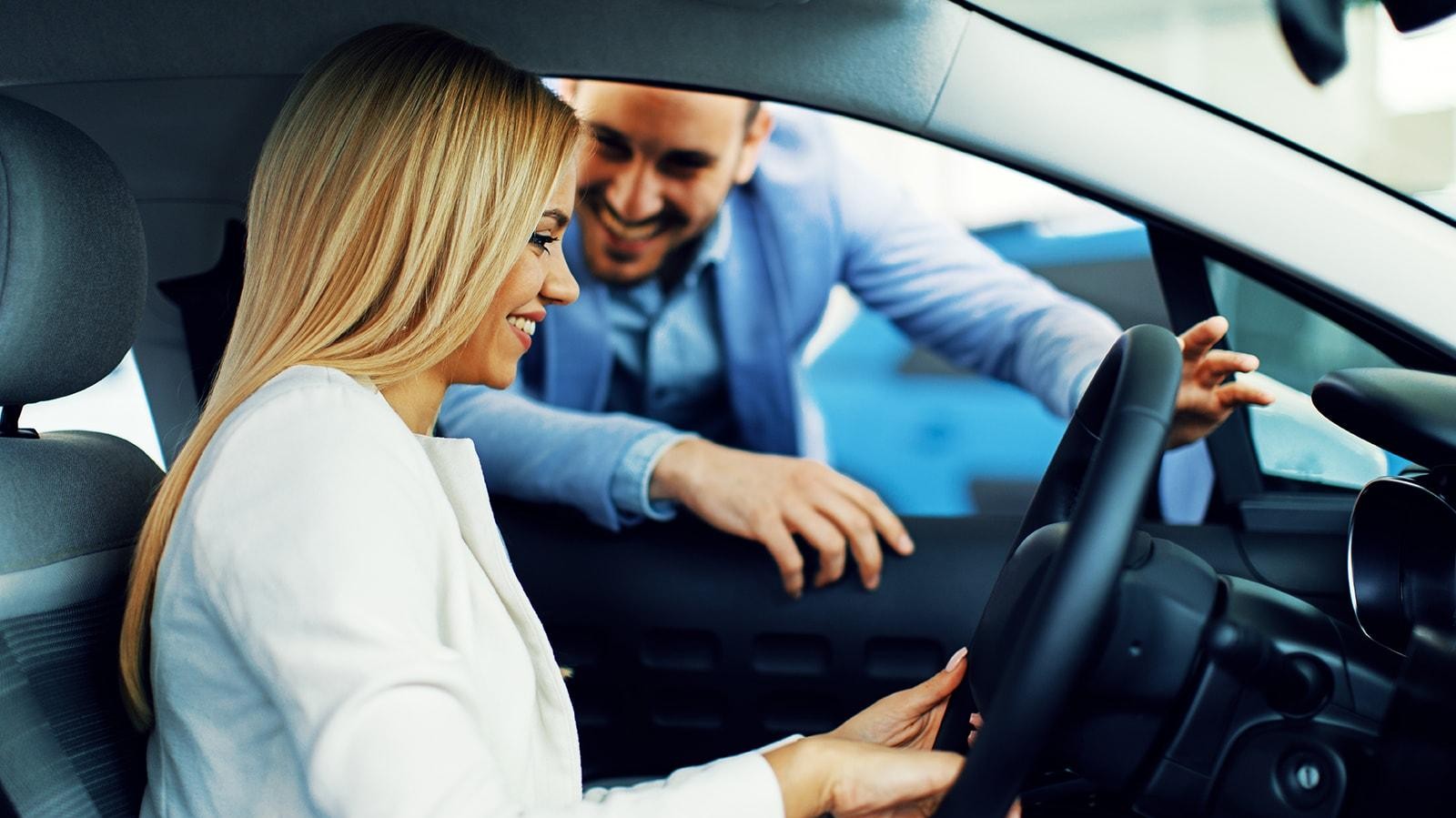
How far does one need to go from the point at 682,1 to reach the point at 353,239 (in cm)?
46

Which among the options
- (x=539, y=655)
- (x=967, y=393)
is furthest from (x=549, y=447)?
(x=967, y=393)

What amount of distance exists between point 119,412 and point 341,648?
101 cm

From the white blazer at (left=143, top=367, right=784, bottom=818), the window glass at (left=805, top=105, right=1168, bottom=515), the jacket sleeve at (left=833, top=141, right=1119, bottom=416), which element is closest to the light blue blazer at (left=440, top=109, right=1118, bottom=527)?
the jacket sleeve at (left=833, top=141, right=1119, bottom=416)

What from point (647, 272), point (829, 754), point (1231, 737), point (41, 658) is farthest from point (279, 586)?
point (647, 272)

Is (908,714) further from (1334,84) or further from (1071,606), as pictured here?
(1334,84)

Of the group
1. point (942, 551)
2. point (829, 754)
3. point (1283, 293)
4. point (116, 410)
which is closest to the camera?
point (829, 754)

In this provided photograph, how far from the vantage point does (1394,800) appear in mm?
839

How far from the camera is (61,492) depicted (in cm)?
97

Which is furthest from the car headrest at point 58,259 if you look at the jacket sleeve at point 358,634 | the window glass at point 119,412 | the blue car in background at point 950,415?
the blue car in background at point 950,415

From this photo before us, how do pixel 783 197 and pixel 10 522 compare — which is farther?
pixel 783 197

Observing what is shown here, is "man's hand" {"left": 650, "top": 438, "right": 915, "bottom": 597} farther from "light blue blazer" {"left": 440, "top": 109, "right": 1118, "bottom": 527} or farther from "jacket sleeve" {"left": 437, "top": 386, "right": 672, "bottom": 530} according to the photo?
"light blue blazer" {"left": 440, "top": 109, "right": 1118, "bottom": 527}

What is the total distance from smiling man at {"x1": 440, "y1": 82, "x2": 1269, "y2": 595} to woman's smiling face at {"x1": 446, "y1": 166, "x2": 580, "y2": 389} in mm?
334

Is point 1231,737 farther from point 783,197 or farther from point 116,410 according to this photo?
point 783,197

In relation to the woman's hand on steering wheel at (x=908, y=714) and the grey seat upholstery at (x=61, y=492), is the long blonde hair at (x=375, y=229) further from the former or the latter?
the woman's hand on steering wheel at (x=908, y=714)
